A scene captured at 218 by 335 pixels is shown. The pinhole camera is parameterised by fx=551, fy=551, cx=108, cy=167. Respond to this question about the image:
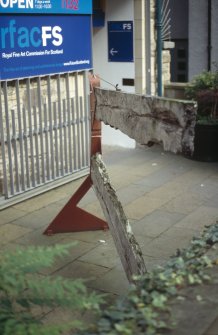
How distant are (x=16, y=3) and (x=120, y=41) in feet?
10.4

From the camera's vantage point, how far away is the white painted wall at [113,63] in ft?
30.8

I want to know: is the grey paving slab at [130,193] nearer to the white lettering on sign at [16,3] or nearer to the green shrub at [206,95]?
the green shrub at [206,95]

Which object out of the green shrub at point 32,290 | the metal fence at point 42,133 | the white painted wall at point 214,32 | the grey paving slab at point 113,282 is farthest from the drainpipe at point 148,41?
the green shrub at point 32,290

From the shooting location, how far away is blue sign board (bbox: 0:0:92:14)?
6.58 meters

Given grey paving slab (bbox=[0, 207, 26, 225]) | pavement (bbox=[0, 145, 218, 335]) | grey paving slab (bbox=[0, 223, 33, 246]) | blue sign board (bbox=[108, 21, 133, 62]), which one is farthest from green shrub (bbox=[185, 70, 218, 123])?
grey paving slab (bbox=[0, 223, 33, 246])

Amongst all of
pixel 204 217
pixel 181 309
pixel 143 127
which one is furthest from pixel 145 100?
pixel 204 217

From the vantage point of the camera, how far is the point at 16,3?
6.67m

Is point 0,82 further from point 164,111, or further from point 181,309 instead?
point 181,309

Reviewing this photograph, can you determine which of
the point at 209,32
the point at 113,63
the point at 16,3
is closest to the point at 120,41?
the point at 113,63

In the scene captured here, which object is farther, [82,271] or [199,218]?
[199,218]

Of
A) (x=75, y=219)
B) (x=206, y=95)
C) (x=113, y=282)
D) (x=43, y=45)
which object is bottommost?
(x=113, y=282)

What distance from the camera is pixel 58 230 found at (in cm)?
598

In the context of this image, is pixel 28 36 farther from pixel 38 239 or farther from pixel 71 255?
pixel 71 255

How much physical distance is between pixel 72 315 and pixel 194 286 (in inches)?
62.1
